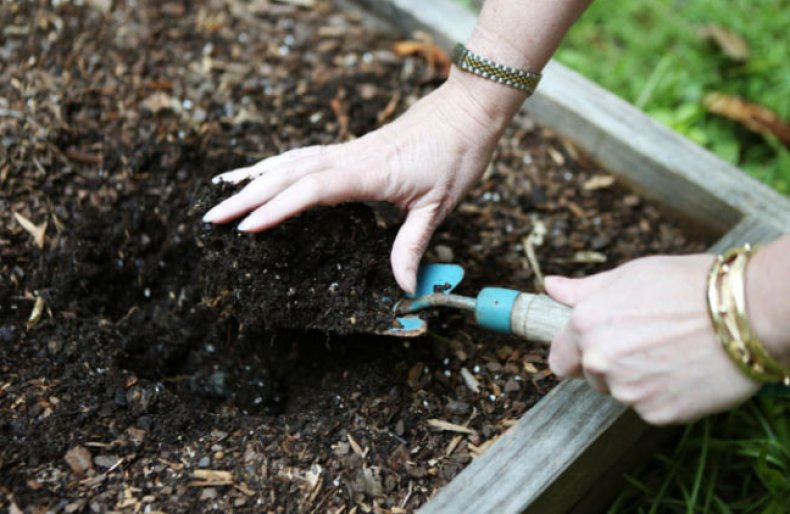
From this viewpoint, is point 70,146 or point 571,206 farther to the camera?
point 571,206

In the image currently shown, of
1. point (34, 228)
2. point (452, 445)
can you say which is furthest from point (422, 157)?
point (34, 228)

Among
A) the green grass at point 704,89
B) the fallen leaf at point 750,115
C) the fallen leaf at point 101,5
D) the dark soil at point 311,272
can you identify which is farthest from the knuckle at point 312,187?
the fallen leaf at point 750,115

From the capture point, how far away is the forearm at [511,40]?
181 centimetres

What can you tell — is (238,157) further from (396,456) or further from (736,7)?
(736,7)

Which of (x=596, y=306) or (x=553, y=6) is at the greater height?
(x=553, y=6)

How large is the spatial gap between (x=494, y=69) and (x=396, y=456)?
921 mm

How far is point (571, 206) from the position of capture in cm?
239

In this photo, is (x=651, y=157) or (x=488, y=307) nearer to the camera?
(x=488, y=307)

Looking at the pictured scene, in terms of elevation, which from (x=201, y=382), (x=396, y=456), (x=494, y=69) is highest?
(x=494, y=69)

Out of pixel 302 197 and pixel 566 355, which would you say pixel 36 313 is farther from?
pixel 566 355

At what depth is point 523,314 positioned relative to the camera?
5.53 feet

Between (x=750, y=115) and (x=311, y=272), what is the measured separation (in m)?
1.87

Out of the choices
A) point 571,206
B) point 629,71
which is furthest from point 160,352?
point 629,71

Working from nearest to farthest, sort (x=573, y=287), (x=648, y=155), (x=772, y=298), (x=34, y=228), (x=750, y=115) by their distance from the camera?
(x=772, y=298) → (x=573, y=287) → (x=34, y=228) → (x=648, y=155) → (x=750, y=115)
